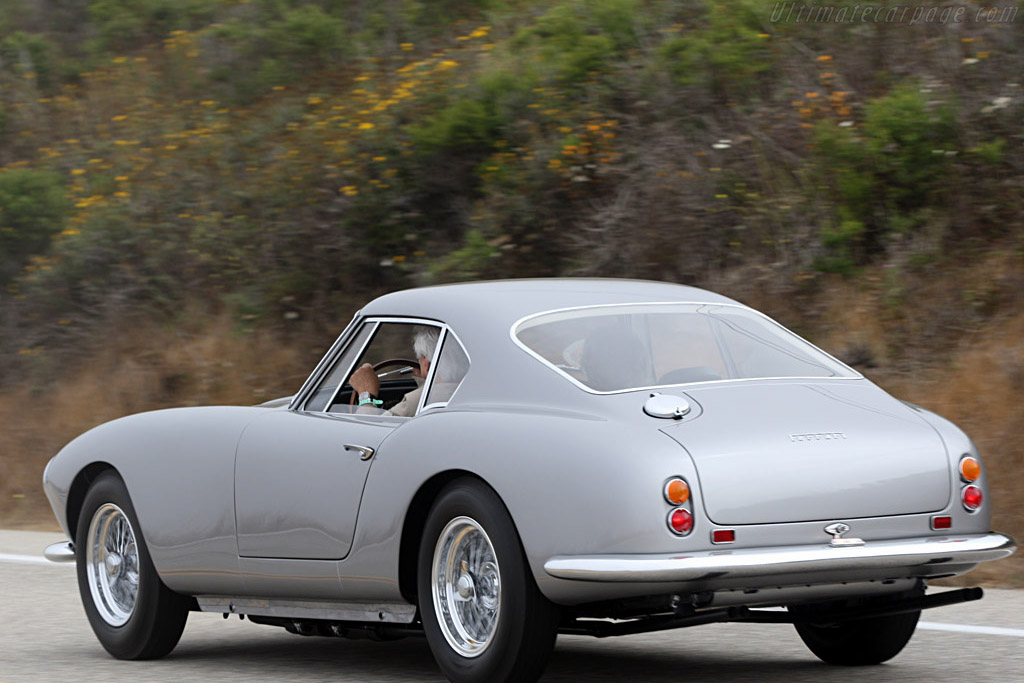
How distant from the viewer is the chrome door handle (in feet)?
20.3

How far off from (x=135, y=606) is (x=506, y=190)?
867cm

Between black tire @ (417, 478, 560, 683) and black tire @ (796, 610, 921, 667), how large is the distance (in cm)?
148

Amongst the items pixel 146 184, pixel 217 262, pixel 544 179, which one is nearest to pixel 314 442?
pixel 544 179

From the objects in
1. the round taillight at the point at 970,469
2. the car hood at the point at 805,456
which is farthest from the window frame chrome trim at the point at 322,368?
the round taillight at the point at 970,469

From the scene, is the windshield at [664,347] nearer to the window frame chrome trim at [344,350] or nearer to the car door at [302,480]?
the window frame chrome trim at [344,350]

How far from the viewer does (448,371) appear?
6312 mm

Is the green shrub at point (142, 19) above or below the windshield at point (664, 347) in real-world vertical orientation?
below

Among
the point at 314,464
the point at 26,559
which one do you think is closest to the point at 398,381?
the point at 314,464

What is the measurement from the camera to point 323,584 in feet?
21.0

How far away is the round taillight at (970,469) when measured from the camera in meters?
5.67

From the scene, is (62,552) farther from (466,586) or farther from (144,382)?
(144,382)

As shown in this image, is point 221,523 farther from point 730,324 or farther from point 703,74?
point 703,74

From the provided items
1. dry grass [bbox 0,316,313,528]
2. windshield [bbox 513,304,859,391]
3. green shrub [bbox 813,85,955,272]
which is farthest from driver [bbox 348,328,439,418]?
dry grass [bbox 0,316,313,528]

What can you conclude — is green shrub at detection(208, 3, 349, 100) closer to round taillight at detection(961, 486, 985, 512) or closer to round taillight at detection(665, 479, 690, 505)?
round taillight at detection(961, 486, 985, 512)
